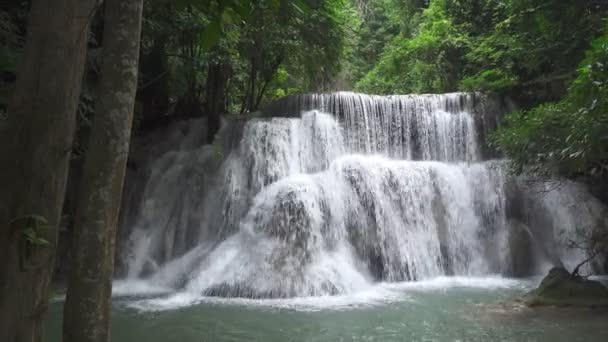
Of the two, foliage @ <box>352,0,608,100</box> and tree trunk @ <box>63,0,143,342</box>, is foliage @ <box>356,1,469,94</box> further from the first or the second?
tree trunk @ <box>63,0,143,342</box>

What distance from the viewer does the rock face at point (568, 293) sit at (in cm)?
712

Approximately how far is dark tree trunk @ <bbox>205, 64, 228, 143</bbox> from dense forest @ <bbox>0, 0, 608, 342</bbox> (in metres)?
0.04

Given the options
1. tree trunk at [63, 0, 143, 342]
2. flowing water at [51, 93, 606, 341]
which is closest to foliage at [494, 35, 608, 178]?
flowing water at [51, 93, 606, 341]

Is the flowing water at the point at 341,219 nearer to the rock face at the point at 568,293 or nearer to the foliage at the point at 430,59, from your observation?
the rock face at the point at 568,293

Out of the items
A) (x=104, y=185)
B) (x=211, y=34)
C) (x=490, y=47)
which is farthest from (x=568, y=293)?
(x=490, y=47)

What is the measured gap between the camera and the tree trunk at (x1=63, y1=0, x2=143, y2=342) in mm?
2322

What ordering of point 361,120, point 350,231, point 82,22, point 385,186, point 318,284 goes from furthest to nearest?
point 361,120 < point 385,186 < point 350,231 < point 318,284 < point 82,22

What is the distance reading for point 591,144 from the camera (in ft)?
18.0

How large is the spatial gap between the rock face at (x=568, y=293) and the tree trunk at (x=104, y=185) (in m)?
6.56

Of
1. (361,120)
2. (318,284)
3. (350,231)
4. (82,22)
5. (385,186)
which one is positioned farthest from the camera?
(361,120)

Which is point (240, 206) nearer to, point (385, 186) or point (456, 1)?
point (385, 186)

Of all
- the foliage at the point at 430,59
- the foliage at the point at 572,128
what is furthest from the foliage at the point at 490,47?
the foliage at the point at 572,128

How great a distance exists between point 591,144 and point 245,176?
7.06m

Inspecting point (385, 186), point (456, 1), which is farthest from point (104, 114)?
point (456, 1)
